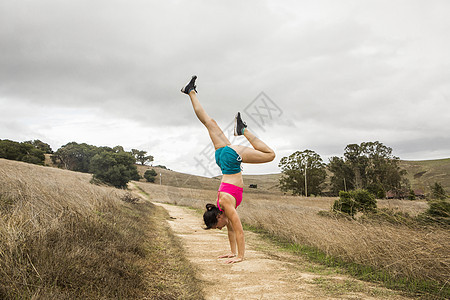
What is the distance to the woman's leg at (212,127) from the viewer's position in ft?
15.8

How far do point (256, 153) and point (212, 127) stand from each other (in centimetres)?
99

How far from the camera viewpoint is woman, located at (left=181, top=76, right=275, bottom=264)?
4.61m

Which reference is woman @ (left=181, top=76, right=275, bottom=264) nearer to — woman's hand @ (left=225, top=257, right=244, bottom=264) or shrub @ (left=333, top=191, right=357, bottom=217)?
woman's hand @ (left=225, top=257, right=244, bottom=264)

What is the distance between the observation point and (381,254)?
4.12 meters

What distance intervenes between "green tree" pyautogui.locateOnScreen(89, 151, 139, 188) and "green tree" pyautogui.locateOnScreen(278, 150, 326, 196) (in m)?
30.1

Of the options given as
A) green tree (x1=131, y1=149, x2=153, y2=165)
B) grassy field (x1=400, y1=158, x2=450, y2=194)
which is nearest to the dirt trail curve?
grassy field (x1=400, y1=158, x2=450, y2=194)

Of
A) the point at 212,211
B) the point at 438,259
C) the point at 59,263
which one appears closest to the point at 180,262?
→ the point at 212,211

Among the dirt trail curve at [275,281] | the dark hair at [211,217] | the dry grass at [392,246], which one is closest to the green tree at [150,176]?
the dry grass at [392,246]

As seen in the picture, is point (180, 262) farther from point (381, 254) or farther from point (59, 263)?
point (381, 254)

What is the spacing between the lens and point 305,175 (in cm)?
4750

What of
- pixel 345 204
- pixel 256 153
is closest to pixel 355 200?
pixel 345 204

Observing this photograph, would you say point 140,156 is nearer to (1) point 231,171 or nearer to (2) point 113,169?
(2) point 113,169

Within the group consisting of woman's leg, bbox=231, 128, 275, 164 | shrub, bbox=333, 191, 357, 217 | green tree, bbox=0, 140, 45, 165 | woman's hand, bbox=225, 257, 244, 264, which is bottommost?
woman's hand, bbox=225, 257, 244, 264

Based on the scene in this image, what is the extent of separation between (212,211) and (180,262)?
104 cm
